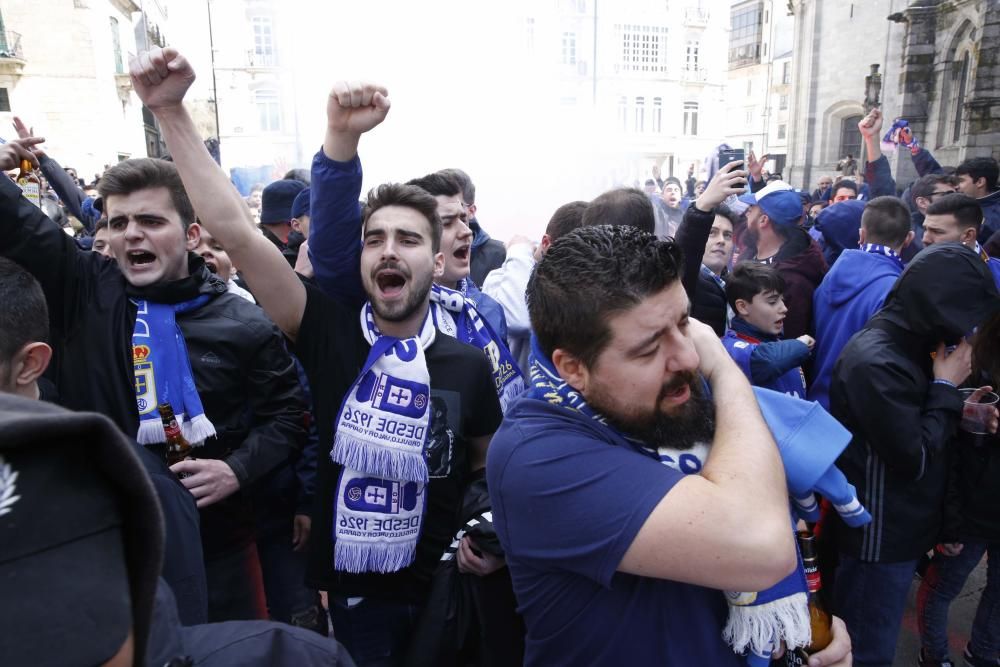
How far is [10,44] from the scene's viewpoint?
29828mm

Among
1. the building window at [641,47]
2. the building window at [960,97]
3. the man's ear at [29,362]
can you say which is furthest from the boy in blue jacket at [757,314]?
the building window at [960,97]

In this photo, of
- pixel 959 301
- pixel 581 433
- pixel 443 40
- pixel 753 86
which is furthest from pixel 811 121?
pixel 753 86

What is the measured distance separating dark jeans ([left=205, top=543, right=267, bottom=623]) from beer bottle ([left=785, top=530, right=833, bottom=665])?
1.85 metres

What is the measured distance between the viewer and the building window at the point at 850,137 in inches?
993

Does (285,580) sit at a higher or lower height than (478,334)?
lower

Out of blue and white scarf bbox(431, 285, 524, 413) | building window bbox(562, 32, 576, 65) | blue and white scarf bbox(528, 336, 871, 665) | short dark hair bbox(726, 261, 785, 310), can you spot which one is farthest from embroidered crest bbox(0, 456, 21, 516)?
building window bbox(562, 32, 576, 65)

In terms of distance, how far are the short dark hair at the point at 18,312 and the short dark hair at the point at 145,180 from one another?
705 millimetres

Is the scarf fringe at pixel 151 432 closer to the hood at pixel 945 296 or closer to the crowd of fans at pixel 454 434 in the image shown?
the crowd of fans at pixel 454 434

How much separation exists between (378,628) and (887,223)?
3585mm

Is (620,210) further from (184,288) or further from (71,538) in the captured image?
(71,538)

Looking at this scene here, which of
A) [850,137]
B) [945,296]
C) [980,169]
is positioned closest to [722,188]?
[945,296]

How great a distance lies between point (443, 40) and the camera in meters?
10.9

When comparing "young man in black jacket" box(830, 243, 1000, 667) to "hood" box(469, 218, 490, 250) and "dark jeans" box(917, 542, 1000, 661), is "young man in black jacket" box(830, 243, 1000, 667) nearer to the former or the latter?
"dark jeans" box(917, 542, 1000, 661)

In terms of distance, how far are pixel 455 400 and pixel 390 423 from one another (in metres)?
0.26
